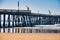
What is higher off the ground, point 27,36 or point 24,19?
point 24,19

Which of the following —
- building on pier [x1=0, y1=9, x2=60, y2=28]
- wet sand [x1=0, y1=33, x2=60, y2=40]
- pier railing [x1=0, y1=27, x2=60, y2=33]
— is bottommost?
wet sand [x1=0, y1=33, x2=60, y2=40]

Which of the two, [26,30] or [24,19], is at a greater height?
[24,19]

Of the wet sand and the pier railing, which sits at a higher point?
the pier railing

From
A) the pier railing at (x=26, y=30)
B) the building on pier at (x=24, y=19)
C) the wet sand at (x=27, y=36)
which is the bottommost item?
the wet sand at (x=27, y=36)

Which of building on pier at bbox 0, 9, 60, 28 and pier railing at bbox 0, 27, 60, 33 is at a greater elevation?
building on pier at bbox 0, 9, 60, 28

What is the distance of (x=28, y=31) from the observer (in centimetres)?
138

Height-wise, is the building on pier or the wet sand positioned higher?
the building on pier

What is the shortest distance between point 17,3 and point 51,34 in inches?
23.1

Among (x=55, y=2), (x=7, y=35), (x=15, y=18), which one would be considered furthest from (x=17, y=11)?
(x=55, y=2)

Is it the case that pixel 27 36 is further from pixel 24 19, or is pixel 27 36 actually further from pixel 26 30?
pixel 24 19

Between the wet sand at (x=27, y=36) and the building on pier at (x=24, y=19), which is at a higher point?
the building on pier at (x=24, y=19)

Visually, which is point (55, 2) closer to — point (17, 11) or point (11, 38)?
point (17, 11)

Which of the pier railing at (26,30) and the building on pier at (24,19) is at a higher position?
the building on pier at (24,19)

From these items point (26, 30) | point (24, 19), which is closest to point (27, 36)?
point (26, 30)
